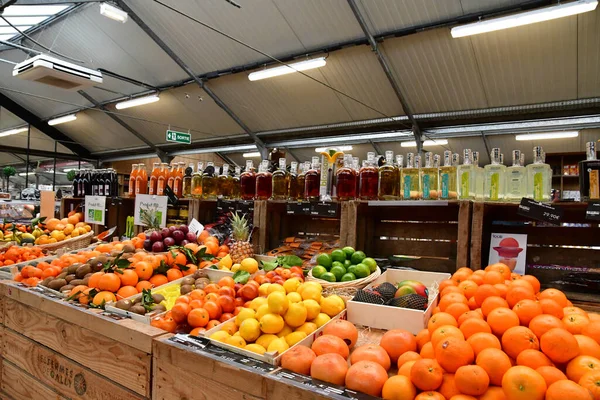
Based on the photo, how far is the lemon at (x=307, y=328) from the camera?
1.45 metres

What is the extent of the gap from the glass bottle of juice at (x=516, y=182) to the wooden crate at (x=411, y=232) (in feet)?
0.93

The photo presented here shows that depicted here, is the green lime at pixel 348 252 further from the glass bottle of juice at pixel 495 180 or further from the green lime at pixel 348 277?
the glass bottle of juice at pixel 495 180

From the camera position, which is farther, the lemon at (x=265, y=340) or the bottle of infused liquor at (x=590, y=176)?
the bottle of infused liquor at (x=590, y=176)

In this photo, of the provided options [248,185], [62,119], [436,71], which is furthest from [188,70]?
[248,185]

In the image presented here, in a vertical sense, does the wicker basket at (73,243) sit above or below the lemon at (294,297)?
below

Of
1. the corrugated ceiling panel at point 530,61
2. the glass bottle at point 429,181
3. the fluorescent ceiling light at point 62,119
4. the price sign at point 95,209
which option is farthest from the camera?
the fluorescent ceiling light at point 62,119

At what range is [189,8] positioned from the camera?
820 centimetres

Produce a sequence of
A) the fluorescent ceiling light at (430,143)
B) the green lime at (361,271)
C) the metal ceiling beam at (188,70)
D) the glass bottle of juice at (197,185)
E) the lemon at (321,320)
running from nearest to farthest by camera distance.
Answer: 1. the lemon at (321,320)
2. the green lime at (361,271)
3. the glass bottle of juice at (197,185)
4. the metal ceiling beam at (188,70)
5. the fluorescent ceiling light at (430,143)

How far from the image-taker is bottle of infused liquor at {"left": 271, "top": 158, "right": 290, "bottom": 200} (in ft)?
8.95

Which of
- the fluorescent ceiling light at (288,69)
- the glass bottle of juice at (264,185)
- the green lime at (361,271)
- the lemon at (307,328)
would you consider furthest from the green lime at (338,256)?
the fluorescent ceiling light at (288,69)

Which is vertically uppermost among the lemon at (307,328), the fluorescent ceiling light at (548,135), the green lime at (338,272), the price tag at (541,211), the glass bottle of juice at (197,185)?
the fluorescent ceiling light at (548,135)

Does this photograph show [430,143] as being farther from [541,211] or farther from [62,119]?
[62,119]

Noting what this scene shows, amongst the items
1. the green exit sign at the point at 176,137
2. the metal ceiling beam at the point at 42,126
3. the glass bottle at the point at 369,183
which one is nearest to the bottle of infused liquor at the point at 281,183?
the glass bottle at the point at 369,183

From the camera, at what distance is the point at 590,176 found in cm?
184
